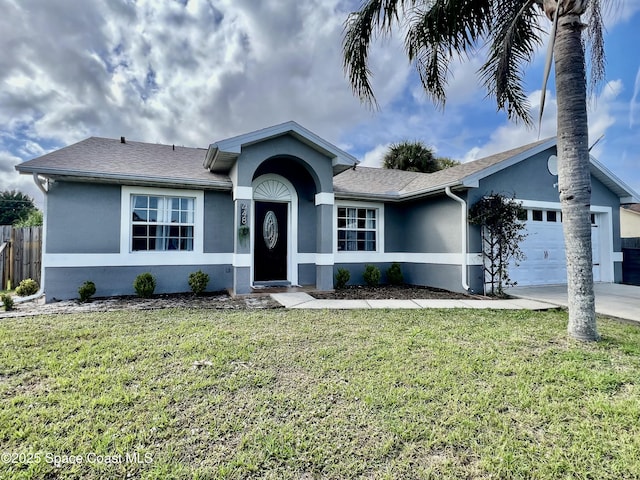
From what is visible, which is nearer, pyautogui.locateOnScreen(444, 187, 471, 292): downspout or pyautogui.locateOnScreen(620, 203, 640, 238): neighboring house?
pyautogui.locateOnScreen(444, 187, 471, 292): downspout

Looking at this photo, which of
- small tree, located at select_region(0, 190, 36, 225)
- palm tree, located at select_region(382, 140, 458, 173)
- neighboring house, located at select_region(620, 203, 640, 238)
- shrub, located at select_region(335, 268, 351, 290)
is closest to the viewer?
shrub, located at select_region(335, 268, 351, 290)

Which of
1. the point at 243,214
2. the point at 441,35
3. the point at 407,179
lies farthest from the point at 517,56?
the point at 243,214

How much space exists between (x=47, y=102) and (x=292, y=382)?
1415 centimetres

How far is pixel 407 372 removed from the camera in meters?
3.88

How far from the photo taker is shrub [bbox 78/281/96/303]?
780cm

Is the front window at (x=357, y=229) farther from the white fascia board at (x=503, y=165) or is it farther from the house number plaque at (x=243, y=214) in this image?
the house number plaque at (x=243, y=214)

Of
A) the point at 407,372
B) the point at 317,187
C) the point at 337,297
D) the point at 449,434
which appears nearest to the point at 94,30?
the point at 317,187

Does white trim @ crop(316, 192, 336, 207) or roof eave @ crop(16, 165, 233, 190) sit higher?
roof eave @ crop(16, 165, 233, 190)

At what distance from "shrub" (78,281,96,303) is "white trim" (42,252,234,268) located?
64 cm

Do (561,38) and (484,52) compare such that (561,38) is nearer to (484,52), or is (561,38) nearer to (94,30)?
(484,52)

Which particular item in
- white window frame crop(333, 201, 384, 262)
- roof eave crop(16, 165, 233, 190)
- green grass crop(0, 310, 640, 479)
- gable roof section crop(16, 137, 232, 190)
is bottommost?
green grass crop(0, 310, 640, 479)

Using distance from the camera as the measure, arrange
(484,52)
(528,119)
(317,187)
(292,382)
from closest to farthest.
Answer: (292,382)
(484,52)
(528,119)
(317,187)

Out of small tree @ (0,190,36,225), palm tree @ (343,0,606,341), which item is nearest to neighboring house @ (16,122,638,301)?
palm tree @ (343,0,606,341)

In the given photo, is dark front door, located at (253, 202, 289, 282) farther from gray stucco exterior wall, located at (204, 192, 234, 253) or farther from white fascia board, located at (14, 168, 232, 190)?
white fascia board, located at (14, 168, 232, 190)
